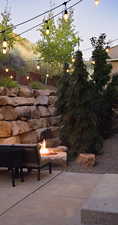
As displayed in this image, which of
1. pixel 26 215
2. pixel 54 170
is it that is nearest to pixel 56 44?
pixel 54 170

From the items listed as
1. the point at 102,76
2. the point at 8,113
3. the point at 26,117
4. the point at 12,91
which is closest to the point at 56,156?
the point at 8,113

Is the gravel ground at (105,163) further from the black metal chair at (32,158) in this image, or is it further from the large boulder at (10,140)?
the large boulder at (10,140)

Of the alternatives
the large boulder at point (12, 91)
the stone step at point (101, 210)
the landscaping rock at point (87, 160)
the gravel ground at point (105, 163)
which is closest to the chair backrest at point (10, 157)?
the gravel ground at point (105, 163)

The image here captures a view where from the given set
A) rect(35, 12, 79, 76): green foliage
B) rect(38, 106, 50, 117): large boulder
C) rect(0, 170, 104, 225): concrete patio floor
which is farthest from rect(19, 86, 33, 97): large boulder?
rect(35, 12, 79, 76): green foliage

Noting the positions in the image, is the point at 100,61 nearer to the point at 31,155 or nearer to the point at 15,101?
the point at 15,101

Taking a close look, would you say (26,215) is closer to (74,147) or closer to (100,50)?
(74,147)

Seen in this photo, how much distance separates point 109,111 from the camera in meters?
10.9

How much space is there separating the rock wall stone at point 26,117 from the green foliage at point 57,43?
6.11 metres

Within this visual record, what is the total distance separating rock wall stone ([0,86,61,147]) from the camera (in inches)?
385

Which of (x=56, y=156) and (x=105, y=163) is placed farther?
(x=105, y=163)

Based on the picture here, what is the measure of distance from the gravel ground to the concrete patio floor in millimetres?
617

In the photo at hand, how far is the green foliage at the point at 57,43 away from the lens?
18.9 meters

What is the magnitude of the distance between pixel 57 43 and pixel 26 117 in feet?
31.2

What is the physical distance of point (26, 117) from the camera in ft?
36.4
